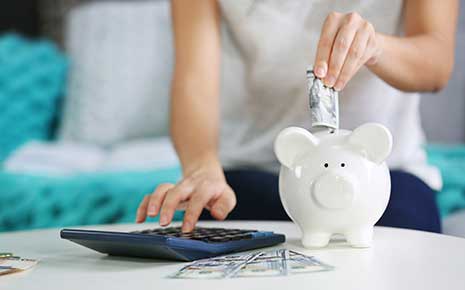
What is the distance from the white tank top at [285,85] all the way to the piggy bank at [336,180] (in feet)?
1.38

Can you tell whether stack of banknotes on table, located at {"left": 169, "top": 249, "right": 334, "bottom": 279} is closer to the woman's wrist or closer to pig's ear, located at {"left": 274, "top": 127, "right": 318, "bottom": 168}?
pig's ear, located at {"left": 274, "top": 127, "right": 318, "bottom": 168}

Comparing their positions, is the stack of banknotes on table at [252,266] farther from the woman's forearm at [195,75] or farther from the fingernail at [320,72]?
the woman's forearm at [195,75]

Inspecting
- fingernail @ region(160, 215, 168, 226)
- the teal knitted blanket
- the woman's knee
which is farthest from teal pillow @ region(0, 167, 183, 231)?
fingernail @ region(160, 215, 168, 226)

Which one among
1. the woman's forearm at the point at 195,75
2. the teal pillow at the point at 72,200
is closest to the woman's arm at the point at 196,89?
the woman's forearm at the point at 195,75

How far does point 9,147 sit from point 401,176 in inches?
55.7

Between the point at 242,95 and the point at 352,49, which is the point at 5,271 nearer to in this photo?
the point at 352,49

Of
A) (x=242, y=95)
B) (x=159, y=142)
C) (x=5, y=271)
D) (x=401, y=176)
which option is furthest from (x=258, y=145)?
(x=159, y=142)

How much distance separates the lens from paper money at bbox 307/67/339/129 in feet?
2.33

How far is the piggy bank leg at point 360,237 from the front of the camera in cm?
71

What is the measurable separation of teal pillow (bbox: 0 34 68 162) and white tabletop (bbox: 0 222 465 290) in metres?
1.46

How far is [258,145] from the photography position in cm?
119

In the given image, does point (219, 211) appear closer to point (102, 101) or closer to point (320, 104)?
point (320, 104)

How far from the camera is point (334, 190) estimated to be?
68 cm

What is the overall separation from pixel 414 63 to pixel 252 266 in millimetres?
Result: 424
